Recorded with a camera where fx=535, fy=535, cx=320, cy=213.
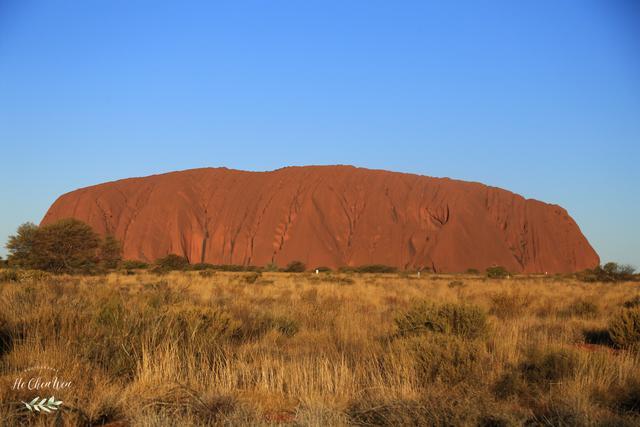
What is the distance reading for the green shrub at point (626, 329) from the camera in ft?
24.5

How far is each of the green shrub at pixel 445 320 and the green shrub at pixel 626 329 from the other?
1.94 metres

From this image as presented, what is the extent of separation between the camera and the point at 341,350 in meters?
6.65

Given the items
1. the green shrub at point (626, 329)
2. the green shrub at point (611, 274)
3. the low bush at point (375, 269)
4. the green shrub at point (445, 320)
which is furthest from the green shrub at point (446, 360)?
the low bush at point (375, 269)

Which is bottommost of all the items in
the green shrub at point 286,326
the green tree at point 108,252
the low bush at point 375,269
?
the green shrub at point 286,326

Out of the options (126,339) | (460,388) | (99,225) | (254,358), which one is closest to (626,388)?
(460,388)

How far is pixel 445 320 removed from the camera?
7148mm

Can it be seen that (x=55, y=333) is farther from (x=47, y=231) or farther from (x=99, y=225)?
(x=99, y=225)

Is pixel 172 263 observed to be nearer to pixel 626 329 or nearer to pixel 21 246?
pixel 21 246

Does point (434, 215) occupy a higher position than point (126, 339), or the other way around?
point (434, 215)

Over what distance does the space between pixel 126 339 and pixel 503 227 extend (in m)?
60.2

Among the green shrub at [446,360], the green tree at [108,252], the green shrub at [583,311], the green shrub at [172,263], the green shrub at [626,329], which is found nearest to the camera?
the green shrub at [446,360]

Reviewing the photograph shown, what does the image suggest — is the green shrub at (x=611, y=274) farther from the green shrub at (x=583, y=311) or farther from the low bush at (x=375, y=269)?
the green shrub at (x=583, y=311)

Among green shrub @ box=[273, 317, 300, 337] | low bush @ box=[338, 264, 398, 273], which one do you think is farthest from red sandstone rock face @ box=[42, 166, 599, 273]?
green shrub @ box=[273, 317, 300, 337]

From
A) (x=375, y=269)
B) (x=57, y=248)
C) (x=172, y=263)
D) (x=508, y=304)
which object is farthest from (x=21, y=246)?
(x=375, y=269)
